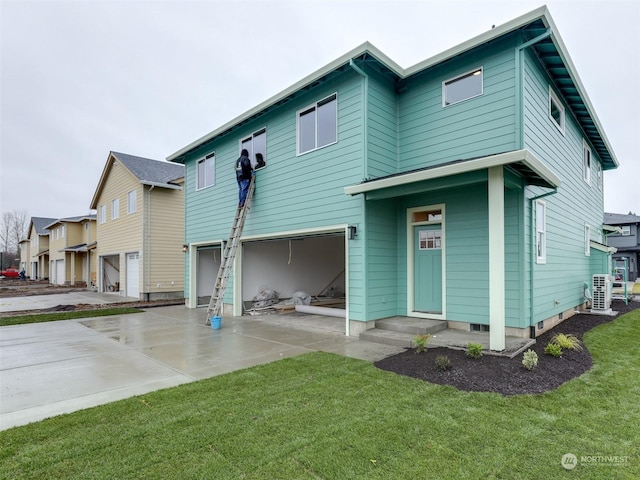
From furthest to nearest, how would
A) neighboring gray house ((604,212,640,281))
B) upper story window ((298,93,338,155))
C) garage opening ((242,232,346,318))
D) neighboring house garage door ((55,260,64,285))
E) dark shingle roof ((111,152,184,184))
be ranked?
neighboring gray house ((604,212,640,281))
neighboring house garage door ((55,260,64,285))
dark shingle roof ((111,152,184,184))
garage opening ((242,232,346,318))
upper story window ((298,93,338,155))

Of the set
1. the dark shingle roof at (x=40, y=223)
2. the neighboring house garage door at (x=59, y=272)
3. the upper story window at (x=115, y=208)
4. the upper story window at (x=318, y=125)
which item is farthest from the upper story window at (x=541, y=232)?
the dark shingle roof at (x=40, y=223)

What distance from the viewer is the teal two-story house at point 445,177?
20.2 ft

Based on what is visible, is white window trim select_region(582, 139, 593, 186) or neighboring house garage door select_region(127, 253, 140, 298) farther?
neighboring house garage door select_region(127, 253, 140, 298)

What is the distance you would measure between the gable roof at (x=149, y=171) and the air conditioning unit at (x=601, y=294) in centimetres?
1668

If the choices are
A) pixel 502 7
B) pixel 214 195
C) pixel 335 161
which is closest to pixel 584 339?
pixel 335 161

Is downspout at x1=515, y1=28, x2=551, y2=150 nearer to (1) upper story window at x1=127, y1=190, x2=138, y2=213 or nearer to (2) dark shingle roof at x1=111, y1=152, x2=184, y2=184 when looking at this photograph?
(2) dark shingle roof at x1=111, y1=152, x2=184, y2=184

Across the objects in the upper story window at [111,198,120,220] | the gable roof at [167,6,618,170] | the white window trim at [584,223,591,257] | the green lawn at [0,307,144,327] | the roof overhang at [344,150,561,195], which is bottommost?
the green lawn at [0,307,144,327]

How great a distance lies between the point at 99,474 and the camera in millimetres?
2490

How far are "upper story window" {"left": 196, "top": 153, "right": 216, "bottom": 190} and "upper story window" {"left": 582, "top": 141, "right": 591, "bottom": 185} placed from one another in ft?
38.6

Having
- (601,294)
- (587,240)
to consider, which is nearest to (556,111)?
(587,240)

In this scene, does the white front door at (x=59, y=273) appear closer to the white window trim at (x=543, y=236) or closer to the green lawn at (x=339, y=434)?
the green lawn at (x=339, y=434)

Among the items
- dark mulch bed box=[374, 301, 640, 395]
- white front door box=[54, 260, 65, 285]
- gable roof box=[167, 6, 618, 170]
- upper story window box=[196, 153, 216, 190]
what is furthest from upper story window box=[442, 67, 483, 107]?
white front door box=[54, 260, 65, 285]

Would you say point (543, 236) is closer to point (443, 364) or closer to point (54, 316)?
point (443, 364)

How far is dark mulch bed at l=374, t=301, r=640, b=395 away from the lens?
4148 millimetres
